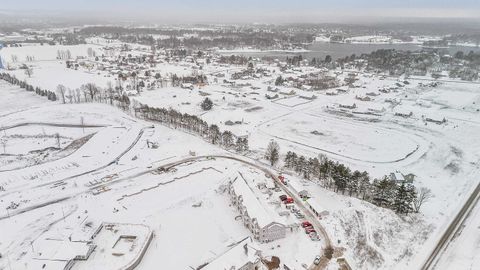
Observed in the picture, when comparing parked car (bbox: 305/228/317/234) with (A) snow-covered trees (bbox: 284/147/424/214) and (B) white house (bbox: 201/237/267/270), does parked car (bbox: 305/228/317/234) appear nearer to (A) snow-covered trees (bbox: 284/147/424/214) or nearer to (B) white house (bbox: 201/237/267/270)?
(B) white house (bbox: 201/237/267/270)

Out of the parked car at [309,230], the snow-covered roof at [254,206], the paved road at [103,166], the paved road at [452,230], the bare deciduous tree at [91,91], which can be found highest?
the bare deciduous tree at [91,91]

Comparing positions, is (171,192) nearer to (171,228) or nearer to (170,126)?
(171,228)

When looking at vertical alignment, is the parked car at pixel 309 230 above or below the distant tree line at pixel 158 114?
below

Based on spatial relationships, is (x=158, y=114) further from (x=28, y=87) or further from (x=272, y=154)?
(x=28, y=87)

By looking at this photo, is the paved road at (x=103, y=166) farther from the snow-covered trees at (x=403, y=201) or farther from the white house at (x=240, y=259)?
the snow-covered trees at (x=403, y=201)

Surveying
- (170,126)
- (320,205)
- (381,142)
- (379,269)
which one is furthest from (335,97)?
(379,269)

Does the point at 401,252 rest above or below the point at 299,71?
below

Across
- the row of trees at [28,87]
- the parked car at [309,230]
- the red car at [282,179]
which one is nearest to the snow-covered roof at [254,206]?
the parked car at [309,230]
